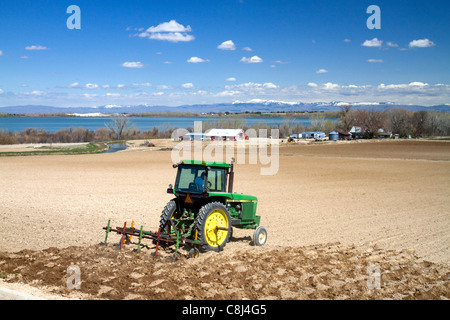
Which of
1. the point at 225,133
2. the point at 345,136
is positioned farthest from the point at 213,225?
the point at 345,136

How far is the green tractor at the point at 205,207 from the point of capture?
10.9 m

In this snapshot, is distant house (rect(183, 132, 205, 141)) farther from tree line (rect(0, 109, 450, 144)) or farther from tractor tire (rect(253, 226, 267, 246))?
tractor tire (rect(253, 226, 267, 246))

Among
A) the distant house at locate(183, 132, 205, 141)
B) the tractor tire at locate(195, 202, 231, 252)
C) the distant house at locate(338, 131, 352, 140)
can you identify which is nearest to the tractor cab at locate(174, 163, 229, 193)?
the tractor tire at locate(195, 202, 231, 252)

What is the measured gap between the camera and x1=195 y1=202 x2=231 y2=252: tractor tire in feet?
34.9

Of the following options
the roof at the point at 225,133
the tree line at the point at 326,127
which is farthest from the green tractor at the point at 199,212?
the tree line at the point at 326,127

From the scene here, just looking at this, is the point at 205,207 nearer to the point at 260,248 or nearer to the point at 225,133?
the point at 260,248

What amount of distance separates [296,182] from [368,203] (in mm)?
8332

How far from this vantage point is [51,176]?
30.9 m

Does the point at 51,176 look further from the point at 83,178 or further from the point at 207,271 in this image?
the point at 207,271
